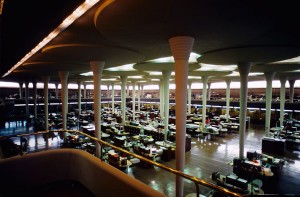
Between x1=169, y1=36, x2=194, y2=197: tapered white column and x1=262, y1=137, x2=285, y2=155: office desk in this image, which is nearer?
x1=169, y1=36, x2=194, y2=197: tapered white column

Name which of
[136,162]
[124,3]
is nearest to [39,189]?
[124,3]

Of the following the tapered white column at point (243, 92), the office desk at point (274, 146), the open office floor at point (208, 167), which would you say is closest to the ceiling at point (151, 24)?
the tapered white column at point (243, 92)

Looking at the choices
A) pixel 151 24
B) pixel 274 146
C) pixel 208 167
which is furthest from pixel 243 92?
pixel 151 24

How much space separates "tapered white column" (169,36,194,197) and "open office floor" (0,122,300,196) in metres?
2.37

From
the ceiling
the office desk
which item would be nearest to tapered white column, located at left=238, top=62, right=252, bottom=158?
the ceiling

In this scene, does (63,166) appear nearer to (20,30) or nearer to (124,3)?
(20,30)

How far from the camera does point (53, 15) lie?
11.8ft

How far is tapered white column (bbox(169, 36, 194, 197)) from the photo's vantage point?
7211 millimetres

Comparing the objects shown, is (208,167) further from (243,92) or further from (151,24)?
(151,24)

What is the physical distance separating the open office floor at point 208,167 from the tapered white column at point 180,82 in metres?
2.37

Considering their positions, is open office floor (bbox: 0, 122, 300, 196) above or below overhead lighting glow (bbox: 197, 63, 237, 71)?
below

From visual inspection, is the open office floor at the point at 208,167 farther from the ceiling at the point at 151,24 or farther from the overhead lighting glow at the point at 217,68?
the overhead lighting glow at the point at 217,68

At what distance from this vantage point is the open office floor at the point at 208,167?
32.7 ft

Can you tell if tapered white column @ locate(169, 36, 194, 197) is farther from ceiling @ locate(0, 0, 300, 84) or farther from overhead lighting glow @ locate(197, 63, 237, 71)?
overhead lighting glow @ locate(197, 63, 237, 71)
